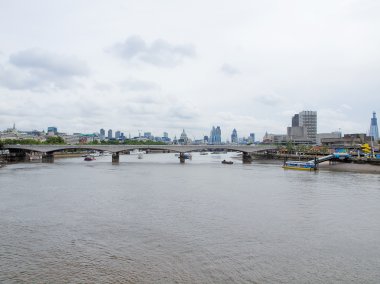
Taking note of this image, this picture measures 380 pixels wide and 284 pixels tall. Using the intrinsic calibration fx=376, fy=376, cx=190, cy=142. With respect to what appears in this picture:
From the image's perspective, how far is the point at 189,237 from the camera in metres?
21.8

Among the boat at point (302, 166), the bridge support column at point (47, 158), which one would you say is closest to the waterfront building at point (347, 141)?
the boat at point (302, 166)

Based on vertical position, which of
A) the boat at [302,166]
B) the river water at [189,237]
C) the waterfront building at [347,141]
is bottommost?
the river water at [189,237]

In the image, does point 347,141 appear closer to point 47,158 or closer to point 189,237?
point 47,158

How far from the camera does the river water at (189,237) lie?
16.3 metres

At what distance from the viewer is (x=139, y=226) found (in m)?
24.5

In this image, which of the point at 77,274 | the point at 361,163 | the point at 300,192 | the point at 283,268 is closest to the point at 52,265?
the point at 77,274

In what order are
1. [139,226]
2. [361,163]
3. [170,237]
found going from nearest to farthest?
[170,237] < [139,226] < [361,163]

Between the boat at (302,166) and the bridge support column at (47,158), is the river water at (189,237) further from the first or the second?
the bridge support column at (47,158)

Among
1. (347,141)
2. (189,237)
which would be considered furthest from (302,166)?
(347,141)

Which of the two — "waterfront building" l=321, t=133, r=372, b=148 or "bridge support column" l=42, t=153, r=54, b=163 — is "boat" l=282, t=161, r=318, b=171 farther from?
"waterfront building" l=321, t=133, r=372, b=148

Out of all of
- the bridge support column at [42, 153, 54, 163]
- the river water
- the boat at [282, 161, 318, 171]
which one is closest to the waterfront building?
the boat at [282, 161, 318, 171]

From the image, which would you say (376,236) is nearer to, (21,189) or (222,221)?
(222,221)

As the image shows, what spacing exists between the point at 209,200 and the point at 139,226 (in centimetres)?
1193

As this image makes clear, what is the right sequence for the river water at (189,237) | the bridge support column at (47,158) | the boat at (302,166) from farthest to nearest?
the bridge support column at (47,158) → the boat at (302,166) → the river water at (189,237)
